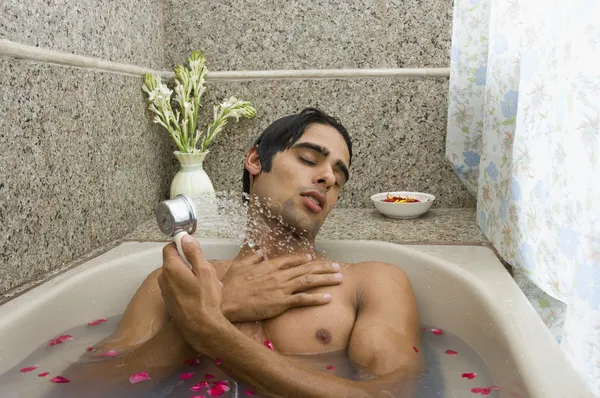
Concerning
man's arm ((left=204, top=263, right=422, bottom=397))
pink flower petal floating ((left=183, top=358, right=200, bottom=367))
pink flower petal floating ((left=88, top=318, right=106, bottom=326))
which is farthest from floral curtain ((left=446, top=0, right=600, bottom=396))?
pink flower petal floating ((left=88, top=318, right=106, bottom=326))

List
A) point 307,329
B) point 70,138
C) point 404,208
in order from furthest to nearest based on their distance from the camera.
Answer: point 404,208 → point 70,138 → point 307,329

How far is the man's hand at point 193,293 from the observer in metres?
0.96

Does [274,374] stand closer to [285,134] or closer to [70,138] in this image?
[285,134]

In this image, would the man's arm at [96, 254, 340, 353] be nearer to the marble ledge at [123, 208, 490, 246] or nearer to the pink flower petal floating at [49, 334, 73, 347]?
the pink flower petal floating at [49, 334, 73, 347]

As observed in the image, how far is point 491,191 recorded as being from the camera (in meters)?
1.62

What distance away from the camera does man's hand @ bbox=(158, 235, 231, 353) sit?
960 millimetres

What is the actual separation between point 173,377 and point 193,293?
0.81ft

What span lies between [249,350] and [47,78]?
0.87 meters

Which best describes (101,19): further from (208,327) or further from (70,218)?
(208,327)

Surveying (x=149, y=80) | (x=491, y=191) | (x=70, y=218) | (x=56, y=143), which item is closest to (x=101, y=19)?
(x=149, y=80)

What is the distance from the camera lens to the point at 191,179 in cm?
203

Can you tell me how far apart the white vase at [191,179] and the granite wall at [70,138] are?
0.37 feet

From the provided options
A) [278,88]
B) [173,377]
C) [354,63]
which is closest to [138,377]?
[173,377]

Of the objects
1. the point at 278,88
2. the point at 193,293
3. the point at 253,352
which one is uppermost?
the point at 278,88
